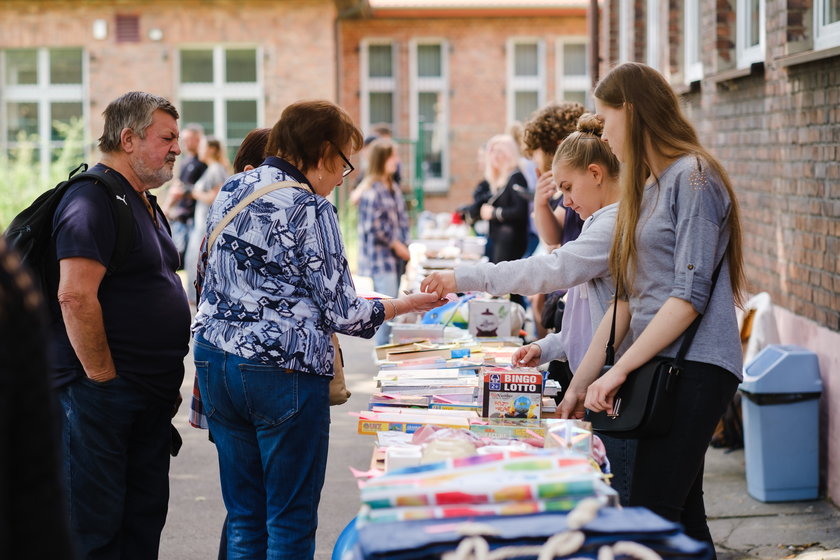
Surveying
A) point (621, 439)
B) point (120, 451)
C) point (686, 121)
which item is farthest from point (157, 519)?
point (686, 121)

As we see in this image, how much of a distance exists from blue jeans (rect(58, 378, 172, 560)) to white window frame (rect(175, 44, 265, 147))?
64.5 feet

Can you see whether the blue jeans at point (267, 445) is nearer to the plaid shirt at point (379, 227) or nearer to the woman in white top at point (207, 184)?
the plaid shirt at point (379, 227)

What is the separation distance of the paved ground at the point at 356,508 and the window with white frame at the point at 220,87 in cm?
1653

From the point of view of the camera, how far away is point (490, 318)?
575 centimetres

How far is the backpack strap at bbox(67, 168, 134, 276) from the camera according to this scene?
3850 millimetres

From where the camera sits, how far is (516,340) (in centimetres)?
539

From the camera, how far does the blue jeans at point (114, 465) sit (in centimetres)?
392

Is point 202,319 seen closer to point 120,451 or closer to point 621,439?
point 120,451

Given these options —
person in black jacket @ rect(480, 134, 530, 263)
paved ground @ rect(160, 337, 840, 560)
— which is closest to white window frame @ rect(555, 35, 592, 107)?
person in black jacket @ rect(480, 134, 530, 263)

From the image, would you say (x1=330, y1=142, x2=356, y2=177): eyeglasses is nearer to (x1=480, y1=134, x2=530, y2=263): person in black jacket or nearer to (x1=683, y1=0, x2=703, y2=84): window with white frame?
(x1=480, y1=134, x2=530, y2=263): person in black jacket

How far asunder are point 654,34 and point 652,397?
929cm

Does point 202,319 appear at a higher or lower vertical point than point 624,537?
higher

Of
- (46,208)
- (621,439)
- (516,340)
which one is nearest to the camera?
(621,439)

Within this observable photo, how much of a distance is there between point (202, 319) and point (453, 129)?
2103 cm
